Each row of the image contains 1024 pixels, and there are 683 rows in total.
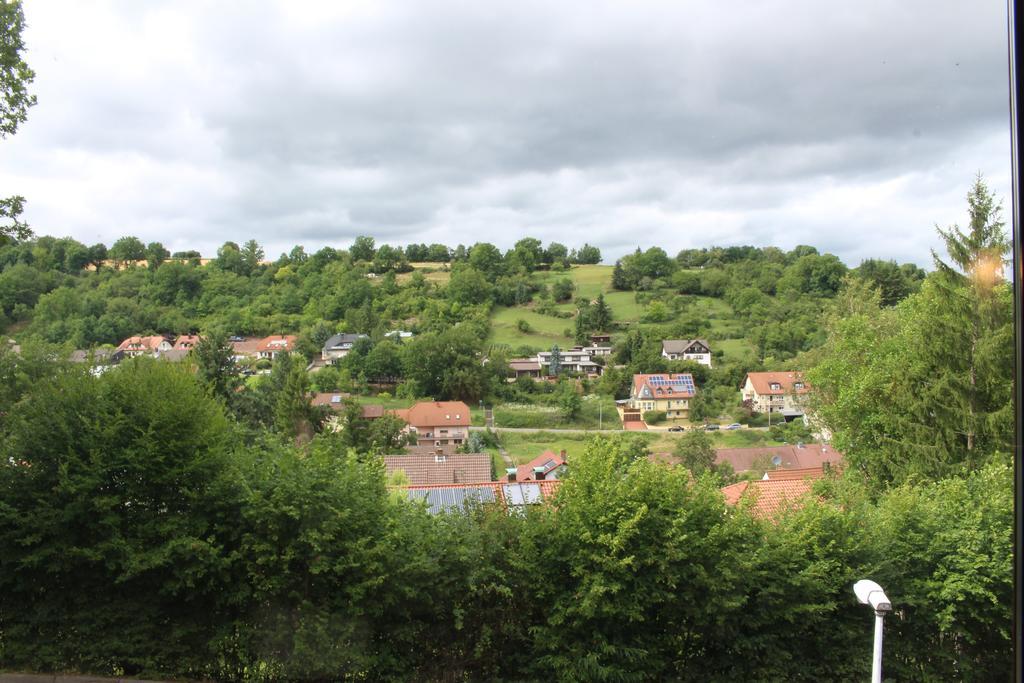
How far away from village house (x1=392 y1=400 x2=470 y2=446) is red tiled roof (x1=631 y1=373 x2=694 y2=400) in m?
10.1

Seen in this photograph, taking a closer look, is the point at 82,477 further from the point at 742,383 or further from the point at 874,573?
the point at 742,383

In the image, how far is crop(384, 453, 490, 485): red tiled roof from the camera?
1620 cm

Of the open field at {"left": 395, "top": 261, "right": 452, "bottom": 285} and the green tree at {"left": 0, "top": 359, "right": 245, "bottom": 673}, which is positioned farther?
the open field at {"left": 395, "top": 261, "right": 452, "bottom": 285}

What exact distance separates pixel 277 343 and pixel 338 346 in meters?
3.73

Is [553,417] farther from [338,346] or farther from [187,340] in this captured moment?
[187,340]

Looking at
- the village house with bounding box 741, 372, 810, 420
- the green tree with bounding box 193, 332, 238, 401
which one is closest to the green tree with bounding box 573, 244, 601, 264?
the village house with bounding box 741, 372, 810, 420

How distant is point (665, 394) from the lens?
3422 cm

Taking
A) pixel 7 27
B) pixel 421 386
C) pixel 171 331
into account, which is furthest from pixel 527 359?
pixel 7 27

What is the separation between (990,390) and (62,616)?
10544 mm

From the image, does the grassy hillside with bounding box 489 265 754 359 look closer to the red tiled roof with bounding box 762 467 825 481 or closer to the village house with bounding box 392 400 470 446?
the village house with bounding box 392 400 470 446

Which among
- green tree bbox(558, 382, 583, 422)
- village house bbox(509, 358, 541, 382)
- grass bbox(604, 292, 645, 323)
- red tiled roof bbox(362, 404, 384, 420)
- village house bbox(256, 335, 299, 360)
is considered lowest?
green tree bbox(558, 382, 583, 422)

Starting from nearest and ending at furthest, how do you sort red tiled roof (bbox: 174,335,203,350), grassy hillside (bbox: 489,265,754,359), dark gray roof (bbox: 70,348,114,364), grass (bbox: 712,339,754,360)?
dark gray roof (bbox: 70,348,114,364), red tiled roof (bbox: 174,335,203,350), grass (bbox: 712,339,754,360), grassy hillside (bbox: 489,265,754,359)

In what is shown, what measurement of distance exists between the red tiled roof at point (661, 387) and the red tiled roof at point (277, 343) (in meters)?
19.3

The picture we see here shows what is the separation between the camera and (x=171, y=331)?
28625mm
